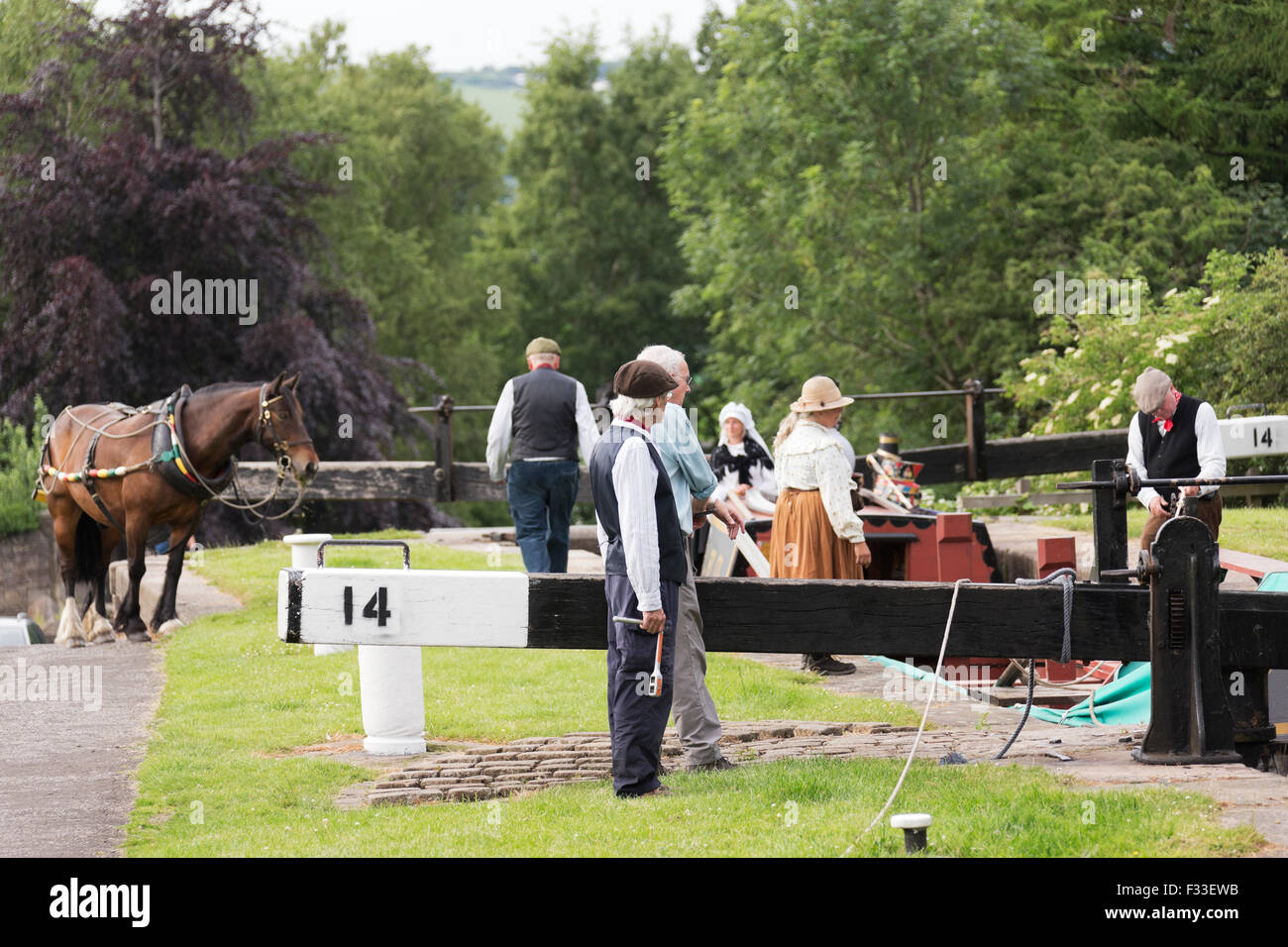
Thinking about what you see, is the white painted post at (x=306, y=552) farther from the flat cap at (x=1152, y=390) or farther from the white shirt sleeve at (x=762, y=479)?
the flat cap at (x=1152, y=390)

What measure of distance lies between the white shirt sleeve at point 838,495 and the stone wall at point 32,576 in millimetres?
12649

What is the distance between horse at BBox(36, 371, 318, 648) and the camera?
1228cm

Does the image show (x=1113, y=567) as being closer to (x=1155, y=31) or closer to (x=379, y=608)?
(x=379, y=608)

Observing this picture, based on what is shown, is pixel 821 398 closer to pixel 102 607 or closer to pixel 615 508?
pixel 615 508

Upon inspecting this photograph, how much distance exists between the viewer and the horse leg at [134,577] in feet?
→ 40.4

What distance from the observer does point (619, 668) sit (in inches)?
259

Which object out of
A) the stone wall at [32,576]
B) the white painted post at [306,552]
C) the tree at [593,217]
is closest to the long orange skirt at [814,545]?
the white painted post at [306,552]

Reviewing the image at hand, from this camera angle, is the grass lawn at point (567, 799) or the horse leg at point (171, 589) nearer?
the grass lawn at point (567, 799)

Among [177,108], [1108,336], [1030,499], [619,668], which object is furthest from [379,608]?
[177,108]

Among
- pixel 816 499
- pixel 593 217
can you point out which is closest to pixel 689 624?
pixel 816 499

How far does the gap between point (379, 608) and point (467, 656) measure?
4.52m

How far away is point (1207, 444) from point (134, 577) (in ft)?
26.1

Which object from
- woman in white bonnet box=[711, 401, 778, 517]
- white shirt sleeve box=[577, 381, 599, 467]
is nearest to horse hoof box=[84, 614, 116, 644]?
white shirt sleeve box=[577, 381, 599, 467]

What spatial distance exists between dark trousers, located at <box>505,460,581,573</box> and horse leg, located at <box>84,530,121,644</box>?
3.73 m
